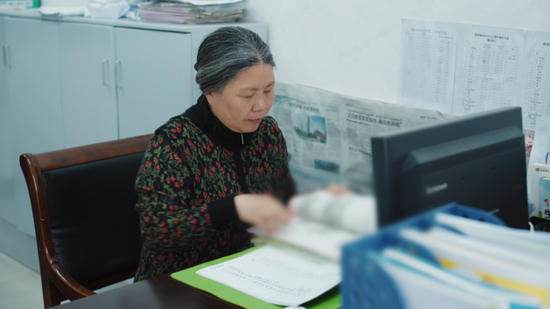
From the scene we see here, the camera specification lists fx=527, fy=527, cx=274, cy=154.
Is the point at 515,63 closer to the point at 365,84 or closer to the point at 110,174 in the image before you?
the point at 365,84

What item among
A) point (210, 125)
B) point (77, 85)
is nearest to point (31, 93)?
point (77, 85)

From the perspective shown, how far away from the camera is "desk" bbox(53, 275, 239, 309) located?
3.27 feet

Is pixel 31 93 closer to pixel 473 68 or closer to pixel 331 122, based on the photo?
pixel 331 122

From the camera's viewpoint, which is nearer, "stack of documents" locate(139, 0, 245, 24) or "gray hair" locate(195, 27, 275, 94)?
"gray hair" locate(195, 27, 275, 94)

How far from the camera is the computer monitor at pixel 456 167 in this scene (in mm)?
647

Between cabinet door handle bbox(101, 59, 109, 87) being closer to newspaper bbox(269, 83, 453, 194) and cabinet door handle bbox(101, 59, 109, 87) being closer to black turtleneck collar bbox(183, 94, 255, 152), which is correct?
newspaper bbox(269, 83, 453, 194)

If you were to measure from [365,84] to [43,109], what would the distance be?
1.81m

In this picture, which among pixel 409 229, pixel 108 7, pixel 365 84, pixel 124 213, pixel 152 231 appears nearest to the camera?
pixel 409 229

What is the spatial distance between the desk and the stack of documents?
123 cm

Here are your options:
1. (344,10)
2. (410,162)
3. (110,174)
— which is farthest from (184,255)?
(344,10)

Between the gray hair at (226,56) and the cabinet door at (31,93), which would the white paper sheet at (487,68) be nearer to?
the gray hair at (226,56)

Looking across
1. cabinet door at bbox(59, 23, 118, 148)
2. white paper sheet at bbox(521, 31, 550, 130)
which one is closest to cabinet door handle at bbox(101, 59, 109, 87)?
cabinet door at bbox(59, 23, 118, 148)

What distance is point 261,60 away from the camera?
4.54 ft

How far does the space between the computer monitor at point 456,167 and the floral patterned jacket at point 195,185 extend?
0.44 metres
